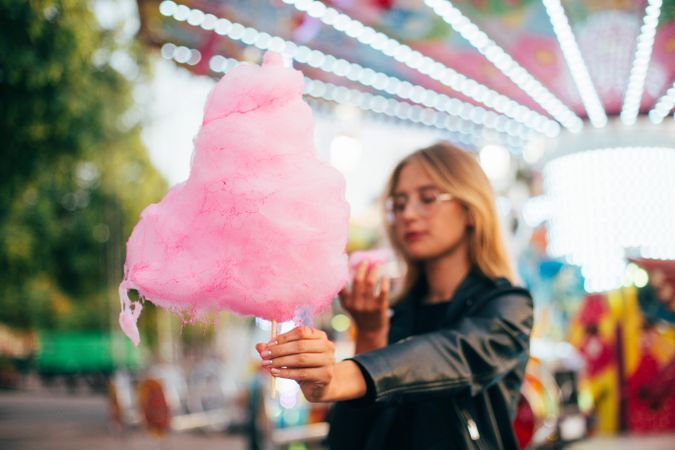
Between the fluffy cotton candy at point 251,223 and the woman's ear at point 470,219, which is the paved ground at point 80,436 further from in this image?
the fluffy cotton candy at point 251,223

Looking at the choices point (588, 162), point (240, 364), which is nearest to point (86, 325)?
point (240, 364)

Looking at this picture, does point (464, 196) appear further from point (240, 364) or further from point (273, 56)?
point (240, 364)

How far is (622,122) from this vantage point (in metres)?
8.20

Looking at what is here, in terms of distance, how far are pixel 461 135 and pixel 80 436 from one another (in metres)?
6.87

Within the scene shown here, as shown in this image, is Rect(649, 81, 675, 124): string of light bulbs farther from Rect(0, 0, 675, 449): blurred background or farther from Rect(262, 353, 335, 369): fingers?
Rect(262, 353, 335, 369): fingers

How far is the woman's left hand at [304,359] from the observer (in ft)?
3.99

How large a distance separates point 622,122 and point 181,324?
7885 millimetres

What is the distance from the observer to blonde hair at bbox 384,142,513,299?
1.89 metres

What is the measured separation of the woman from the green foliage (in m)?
4.11

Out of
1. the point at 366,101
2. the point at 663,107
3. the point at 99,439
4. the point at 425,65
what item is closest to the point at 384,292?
the point at 425,65

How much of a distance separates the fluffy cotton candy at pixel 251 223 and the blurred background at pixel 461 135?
209 cm

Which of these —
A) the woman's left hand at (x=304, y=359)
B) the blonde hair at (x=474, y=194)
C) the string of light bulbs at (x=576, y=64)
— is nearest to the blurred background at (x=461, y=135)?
the string of light bulbs at (x=576, y=64)

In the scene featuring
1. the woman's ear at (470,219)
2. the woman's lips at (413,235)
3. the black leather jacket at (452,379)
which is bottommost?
the black leather jacket at (452,379)

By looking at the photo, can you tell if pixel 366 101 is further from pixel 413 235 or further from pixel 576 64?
pixel 413 235
